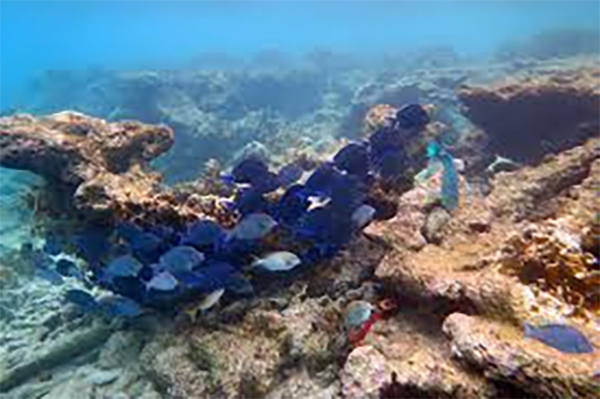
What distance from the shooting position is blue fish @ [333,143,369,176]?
253 inches

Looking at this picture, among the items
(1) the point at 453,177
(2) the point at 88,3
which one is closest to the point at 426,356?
(1) the point at 453,177

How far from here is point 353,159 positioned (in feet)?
21.1

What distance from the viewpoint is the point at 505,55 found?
33.9 metres

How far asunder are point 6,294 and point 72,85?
26.6 metres

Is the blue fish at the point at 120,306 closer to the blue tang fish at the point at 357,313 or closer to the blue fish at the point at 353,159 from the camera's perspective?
the blue tang fish at the point at 357,313

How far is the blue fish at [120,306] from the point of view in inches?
225

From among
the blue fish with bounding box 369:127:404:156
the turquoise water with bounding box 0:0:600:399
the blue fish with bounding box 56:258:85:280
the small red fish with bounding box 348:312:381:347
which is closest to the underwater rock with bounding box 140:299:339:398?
the turquoise water with bounding box 0:0:600:399

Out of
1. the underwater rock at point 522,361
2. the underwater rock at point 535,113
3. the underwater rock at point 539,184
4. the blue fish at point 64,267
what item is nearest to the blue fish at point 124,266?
the blue fish at point 64,267

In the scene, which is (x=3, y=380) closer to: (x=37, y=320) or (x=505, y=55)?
(x=37, y=320)

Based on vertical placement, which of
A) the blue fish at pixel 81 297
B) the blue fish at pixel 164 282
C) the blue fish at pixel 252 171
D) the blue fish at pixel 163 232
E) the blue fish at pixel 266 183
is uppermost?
the blue fish at pixel 252 171

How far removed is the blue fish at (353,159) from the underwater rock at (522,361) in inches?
94.9

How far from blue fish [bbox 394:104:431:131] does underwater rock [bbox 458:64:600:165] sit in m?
3.63

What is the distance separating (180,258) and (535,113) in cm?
709

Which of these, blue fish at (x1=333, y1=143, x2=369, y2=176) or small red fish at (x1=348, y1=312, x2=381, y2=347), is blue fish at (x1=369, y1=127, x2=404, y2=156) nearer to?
blue fish at (x1=333, y1=143, x2=369, y2=176)
